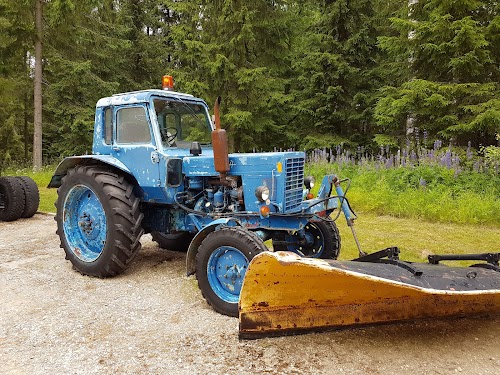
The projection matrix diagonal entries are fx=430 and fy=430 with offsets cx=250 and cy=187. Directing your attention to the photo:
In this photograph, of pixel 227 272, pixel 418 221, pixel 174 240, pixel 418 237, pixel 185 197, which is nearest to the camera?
pixel 227 272

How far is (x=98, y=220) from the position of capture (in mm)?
5105

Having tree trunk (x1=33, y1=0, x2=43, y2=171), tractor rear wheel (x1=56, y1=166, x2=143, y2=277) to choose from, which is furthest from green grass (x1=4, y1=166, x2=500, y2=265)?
tree trunk (x1=33, y1=0, x2=43, y2=171)

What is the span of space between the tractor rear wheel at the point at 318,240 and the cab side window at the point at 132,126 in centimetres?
204

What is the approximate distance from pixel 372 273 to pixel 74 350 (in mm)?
2223

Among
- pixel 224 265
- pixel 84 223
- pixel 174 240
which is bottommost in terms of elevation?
pixel 174 240

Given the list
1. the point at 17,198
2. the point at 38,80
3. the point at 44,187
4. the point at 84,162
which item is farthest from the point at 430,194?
the point at 38,80

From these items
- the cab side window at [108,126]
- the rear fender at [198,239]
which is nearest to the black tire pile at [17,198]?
the cab side window at [108,126]

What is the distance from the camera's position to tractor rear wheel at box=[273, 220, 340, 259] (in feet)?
16.1

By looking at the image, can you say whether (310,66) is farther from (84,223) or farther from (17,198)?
(84,223)

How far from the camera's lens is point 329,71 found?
1423cm

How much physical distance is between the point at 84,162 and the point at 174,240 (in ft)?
5.39

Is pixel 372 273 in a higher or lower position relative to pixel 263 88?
lower

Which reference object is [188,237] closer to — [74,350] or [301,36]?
[74,350]

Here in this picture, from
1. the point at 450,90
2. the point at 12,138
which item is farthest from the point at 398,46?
the point at 12,138
